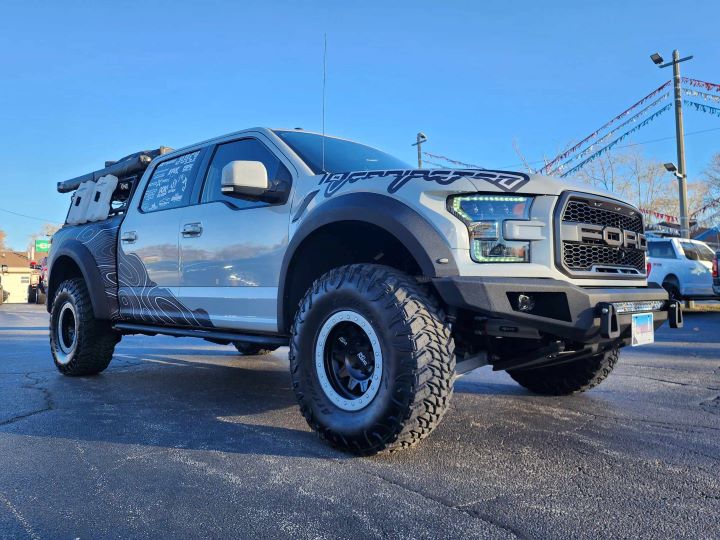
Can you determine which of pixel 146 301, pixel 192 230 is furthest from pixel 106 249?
pixel 192 230

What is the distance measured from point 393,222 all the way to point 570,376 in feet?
7.36

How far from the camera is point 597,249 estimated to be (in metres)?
3.23

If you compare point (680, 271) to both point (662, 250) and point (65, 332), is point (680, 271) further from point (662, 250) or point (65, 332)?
point (65, 332)

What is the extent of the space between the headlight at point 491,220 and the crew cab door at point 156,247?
2.47 m

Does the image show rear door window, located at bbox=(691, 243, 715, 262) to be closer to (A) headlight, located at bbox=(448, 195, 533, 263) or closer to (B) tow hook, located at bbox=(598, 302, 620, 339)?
(B) tow hook, located at bbox=(598, 302, 620, 339)

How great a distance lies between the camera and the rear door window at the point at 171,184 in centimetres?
479

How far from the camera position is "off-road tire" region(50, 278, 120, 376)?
5484 millimetres

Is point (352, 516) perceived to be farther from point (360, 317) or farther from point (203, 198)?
point (203, 198)

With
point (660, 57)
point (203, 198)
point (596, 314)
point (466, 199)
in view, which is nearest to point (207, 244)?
point (203, 198)

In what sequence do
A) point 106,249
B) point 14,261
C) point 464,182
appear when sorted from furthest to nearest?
point 14,261 → point 106,249 → point 464,182

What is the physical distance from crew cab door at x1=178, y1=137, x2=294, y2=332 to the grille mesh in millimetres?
1743

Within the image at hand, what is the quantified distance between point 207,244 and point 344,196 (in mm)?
1465

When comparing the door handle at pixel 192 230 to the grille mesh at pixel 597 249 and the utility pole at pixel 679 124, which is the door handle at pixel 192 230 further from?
the utility pole at pixel 679 124

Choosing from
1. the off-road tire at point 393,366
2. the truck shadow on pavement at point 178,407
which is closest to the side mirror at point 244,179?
the off-road tire at point 393,366
